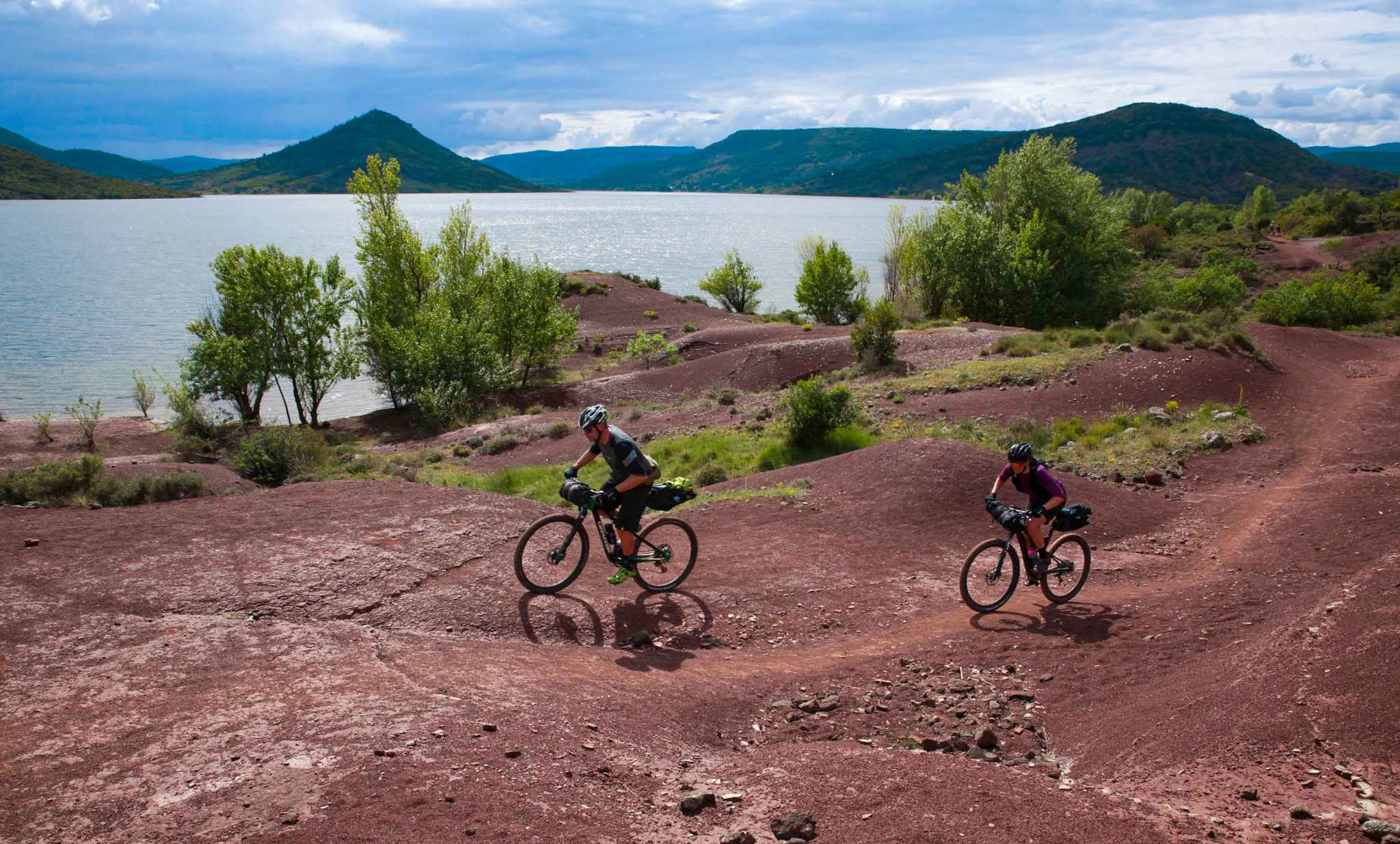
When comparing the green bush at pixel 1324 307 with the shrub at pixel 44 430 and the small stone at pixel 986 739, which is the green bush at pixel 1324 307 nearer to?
the small stone at pixel 986 739

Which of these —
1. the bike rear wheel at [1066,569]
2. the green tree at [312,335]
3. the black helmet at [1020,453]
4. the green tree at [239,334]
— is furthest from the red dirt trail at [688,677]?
the green tree at [312,335]

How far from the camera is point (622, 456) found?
8.24 m

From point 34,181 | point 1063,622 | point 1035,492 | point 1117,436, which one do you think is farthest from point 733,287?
point 34,181

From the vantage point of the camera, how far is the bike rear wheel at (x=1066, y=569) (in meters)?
8.89

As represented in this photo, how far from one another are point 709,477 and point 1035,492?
8543 mm

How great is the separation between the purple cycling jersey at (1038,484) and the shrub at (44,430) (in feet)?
108

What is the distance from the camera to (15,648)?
21.4 ft

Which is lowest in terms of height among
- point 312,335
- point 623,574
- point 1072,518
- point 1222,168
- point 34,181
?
point 623,574

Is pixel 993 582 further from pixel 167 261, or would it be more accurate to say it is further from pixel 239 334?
pixel 167 261

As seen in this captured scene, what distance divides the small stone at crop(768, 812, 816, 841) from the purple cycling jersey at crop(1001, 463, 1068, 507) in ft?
16.8

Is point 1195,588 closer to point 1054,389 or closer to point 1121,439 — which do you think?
point 1121,439

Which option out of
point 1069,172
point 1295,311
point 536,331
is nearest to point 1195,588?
point 1295,311

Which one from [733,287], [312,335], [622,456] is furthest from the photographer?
[733,287]

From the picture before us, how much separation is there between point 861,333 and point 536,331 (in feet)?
58.8
